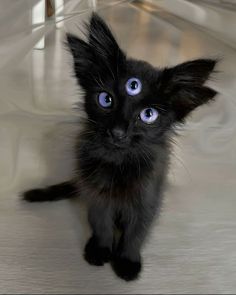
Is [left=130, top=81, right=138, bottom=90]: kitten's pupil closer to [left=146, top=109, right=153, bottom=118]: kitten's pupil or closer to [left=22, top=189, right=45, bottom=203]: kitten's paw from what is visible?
[left=146, top=109, right=153, bottom=118]: kitten's pupil

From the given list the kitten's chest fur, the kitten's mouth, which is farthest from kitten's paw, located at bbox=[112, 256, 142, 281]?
the kitten's mouth

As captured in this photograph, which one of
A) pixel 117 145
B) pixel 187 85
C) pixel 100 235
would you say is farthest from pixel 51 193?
pixel 187 85

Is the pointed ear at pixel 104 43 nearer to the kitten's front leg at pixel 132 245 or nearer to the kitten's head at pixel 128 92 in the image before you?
the kitten's head at pixel 128 92

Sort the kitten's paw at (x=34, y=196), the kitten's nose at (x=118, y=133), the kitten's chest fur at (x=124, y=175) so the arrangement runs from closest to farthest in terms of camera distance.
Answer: the kitten's nose at (x=118, y=133) → the kitten's chest fur at (x=124, y=175) → the kitten's paw at (x=34, y=196)

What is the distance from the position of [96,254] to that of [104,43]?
0.42 metres

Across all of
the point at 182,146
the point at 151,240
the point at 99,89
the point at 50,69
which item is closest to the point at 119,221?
the point at 151,240

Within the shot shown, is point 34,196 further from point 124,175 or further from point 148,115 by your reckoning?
point 148,115

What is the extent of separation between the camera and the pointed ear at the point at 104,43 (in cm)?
82

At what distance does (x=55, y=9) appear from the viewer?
134 centimetres

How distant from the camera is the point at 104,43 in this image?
2.68ft

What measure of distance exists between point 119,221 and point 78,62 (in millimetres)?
354

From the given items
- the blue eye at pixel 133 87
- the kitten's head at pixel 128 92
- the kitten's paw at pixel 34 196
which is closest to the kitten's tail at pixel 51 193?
the kitten's paw at pixel 34 196

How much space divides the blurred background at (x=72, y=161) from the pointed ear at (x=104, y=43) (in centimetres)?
24

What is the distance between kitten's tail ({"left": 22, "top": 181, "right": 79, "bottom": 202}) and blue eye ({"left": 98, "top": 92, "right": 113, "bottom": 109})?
0.34m
